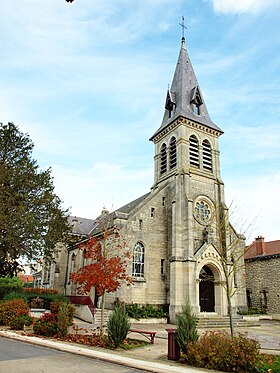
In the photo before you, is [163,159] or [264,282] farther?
[163,159]

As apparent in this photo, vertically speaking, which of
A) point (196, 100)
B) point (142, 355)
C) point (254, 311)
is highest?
point (196, 100)

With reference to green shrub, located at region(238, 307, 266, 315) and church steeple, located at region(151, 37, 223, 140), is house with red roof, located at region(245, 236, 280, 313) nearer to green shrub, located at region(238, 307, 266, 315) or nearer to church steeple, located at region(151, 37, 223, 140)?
green shrub, located at region(238, 307, 266, 315)

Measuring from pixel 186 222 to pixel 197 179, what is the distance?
4.64m

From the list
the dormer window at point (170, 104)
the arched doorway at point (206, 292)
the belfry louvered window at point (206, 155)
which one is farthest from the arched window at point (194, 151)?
the arched doorway at point (206, 292)

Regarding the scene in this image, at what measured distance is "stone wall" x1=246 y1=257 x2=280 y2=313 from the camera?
28.0 m

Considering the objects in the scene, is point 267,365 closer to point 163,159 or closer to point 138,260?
point 138,260

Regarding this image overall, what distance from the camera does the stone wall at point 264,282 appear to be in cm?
2802

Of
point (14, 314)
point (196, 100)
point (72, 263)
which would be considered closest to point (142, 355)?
point (14, 314)

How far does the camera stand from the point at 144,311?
72.4 feet

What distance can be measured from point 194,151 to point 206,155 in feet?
4.94

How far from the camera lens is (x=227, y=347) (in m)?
8.95

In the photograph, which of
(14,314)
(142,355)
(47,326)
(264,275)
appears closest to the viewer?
(142,355)

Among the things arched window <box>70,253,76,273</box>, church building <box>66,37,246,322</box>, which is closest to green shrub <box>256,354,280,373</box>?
church building <box>66,37,246,322</box>

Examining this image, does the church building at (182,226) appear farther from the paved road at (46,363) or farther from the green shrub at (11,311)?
the paved road at (46,363)
